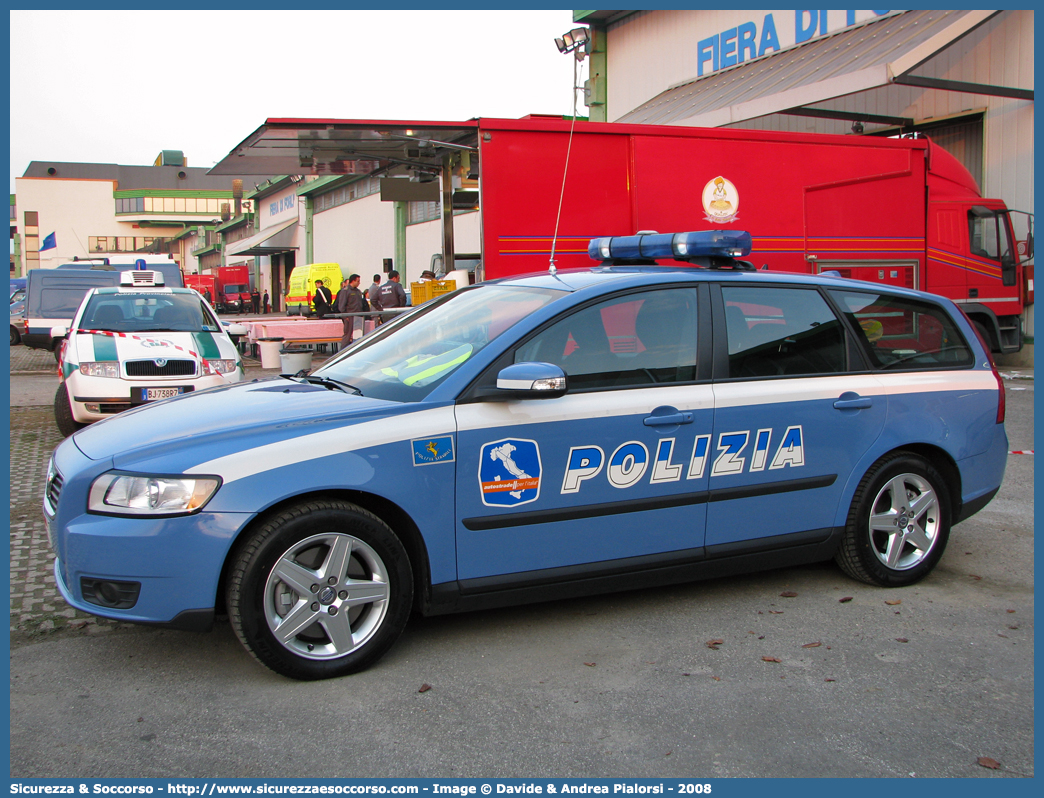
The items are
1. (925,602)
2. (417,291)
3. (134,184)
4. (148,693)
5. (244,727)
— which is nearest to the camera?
(244,727)

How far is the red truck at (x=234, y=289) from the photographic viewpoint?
52.1m

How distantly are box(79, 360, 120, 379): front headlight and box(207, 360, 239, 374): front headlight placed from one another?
2.88 feet

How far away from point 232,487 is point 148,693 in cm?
86

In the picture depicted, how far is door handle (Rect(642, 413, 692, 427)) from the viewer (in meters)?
3.79

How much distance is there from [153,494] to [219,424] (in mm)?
389

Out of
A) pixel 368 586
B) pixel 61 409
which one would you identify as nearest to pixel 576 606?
pixel 368 586

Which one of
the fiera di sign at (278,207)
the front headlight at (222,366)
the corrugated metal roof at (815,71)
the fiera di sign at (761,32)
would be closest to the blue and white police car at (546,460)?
the front headlight at (222,366)

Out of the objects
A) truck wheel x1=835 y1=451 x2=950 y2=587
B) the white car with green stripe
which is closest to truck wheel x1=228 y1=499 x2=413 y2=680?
truck wheel x1=835 y1=451 x2=950 y2=587

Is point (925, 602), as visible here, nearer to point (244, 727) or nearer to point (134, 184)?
point (244, 727)

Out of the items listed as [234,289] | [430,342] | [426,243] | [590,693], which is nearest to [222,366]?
[430,342]

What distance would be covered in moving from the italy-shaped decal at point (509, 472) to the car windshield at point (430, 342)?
37 cm

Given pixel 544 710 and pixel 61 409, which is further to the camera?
pixel 61 409

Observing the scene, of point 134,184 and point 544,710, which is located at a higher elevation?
point 134,184

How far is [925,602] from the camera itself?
14.0ft
